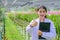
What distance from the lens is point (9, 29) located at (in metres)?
3.28

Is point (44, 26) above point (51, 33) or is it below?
above

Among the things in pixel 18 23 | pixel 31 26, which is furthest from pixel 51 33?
pixel 18 23

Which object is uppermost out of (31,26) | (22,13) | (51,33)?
(22,13)

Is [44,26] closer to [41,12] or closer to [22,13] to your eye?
[41,12]

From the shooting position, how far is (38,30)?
3281 millimetres

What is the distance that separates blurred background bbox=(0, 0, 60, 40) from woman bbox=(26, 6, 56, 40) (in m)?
0.05

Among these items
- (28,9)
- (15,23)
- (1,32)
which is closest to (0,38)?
(1,32)

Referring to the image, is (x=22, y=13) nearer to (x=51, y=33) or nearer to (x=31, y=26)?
(x=31, y=26)

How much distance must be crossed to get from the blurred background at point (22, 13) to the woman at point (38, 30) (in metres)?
0.05

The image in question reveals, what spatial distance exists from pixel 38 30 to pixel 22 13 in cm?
36

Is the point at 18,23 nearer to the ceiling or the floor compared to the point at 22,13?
nearer to the floor

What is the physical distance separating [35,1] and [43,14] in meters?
0.23

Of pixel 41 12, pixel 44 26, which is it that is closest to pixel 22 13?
pixel 41 12

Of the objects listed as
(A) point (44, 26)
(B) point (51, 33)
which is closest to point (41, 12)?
(A) point (44, 26)
